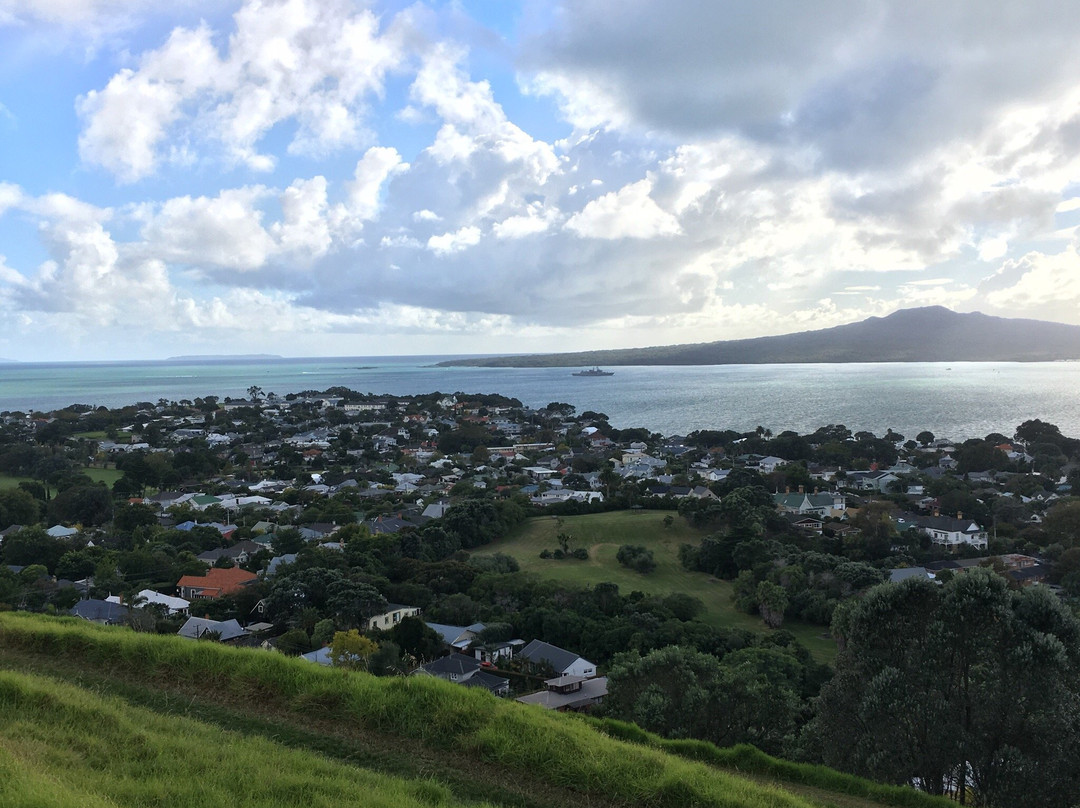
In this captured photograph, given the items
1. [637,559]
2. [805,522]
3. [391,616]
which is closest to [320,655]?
[391,616]

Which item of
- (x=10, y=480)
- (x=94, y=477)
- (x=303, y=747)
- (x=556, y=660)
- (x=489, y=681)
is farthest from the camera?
(x=94, y=477)

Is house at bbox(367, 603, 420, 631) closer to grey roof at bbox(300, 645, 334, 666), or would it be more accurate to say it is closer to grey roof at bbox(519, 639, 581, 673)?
grey roof at bbox(300, 645, 334, 666)

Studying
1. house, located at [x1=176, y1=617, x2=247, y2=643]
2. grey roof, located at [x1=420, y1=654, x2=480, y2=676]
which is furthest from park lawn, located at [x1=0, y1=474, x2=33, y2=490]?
grey roof, located at [x1=420, y1=654, x2=480, y2=676]

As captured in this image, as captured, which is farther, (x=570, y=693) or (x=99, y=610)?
(x=99, y=610)

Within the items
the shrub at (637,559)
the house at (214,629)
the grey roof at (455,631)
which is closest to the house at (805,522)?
the shrub at (637,559)

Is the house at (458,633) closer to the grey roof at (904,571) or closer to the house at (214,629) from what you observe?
the house at (214,629)

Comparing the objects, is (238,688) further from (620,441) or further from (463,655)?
(620,441)

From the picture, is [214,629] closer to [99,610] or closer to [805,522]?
[99,610]
